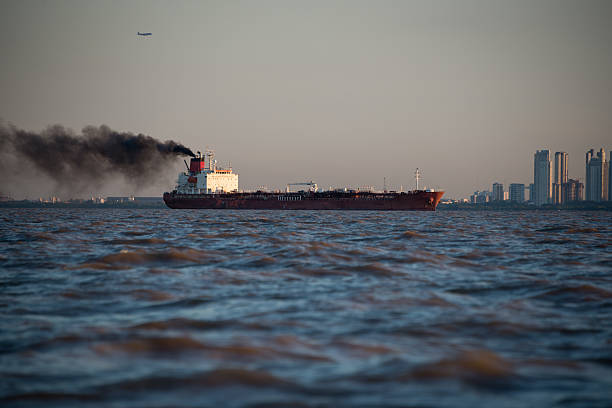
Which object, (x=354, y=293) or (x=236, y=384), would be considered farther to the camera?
(x=354, y=293)

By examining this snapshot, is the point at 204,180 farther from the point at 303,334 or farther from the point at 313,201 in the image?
the point at 303,334

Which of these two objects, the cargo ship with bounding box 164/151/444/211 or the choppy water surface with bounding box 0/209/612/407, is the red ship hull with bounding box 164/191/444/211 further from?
the choppy water surface with bounding box 0/209/612/407

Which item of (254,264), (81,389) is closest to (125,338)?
(81,389)

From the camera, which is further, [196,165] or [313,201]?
[196,165]

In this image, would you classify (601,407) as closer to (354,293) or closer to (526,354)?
(526,354)

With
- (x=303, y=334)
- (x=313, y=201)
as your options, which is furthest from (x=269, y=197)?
(x=303, y=334)

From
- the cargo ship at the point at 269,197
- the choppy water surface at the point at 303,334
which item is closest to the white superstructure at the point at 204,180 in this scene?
the cargo ship at the point at 269,197

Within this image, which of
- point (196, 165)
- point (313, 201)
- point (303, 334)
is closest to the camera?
point (303, 334)
